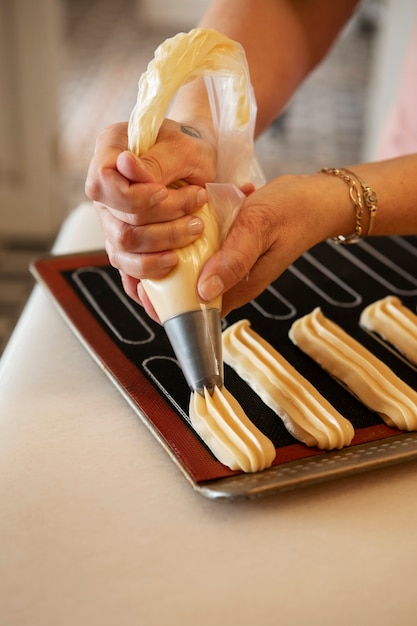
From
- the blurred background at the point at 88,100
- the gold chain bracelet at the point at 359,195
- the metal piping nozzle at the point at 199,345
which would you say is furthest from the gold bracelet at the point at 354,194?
the blurred background at the point at 88,100

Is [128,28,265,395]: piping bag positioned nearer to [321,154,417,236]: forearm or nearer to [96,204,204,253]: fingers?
[96,204,204,253]: fingers

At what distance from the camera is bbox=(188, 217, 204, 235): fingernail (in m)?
0.77

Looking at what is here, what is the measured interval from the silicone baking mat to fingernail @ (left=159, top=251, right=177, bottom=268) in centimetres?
14

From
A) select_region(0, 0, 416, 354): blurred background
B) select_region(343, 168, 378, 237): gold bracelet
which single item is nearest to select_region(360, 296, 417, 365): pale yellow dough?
select_region(343, 168, 378, 237): gold bracelet

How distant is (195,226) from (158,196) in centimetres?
6

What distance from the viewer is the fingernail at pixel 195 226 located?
77cm

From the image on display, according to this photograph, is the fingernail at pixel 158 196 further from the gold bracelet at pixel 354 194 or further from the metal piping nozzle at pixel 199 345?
the gold bracelet at pixel 354 194

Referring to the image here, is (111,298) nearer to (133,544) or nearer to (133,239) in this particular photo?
(133,239)

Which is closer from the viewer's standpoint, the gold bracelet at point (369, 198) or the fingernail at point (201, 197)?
the fingernail at point (201, 197)

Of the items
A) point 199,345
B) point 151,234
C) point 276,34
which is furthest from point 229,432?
point 276,34

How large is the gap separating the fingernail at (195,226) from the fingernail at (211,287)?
51 mm

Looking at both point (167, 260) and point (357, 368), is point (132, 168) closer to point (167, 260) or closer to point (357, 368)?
point (167, 260)

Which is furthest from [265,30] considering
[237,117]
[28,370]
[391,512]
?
[391,512]

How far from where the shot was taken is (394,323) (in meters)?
0.92
